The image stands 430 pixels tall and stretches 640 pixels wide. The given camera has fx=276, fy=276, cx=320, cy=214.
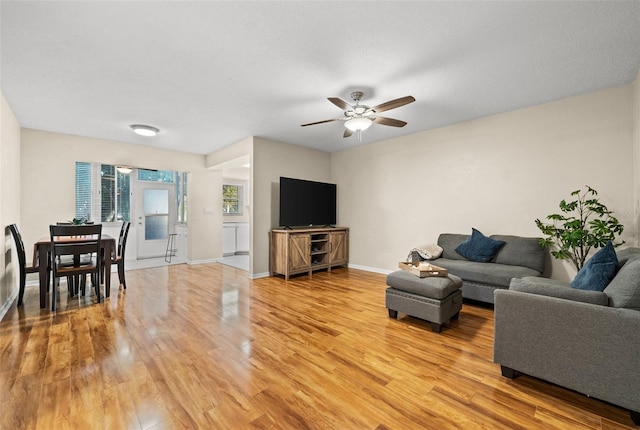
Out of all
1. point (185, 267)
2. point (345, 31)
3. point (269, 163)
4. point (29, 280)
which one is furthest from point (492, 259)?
→ point (29, 280)

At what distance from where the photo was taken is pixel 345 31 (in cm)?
213

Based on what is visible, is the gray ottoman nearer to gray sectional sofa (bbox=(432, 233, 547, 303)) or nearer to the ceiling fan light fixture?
gray sectional sofa (bbox=(432, 233, 547, 303))

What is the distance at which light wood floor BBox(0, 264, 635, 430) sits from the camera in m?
1.54

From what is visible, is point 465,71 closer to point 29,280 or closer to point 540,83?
point 540,83

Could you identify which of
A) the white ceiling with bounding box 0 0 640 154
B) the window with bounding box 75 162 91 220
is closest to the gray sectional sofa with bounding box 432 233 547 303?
the white ceiling with bounding box 0 0 640 154

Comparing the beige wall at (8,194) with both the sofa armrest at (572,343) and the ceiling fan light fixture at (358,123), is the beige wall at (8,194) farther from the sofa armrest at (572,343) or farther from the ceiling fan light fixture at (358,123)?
the sofa armrest at (572,343)

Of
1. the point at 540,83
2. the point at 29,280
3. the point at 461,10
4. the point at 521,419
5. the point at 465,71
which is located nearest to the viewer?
the point at 521,419

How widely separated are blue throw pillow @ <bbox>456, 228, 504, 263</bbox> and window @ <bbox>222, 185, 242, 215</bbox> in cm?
601

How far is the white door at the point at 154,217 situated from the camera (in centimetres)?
690

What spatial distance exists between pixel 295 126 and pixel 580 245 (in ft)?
13.2

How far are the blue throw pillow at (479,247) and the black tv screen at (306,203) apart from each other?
276 cm

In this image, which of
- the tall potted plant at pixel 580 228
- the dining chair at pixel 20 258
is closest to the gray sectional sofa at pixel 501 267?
the tall potted plant at pixel 580 228

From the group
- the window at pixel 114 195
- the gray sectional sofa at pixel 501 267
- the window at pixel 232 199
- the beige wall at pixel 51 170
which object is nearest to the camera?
→ the gray sectional sofa at pixel 501 267

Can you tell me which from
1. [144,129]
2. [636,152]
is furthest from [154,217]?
[636,152]
